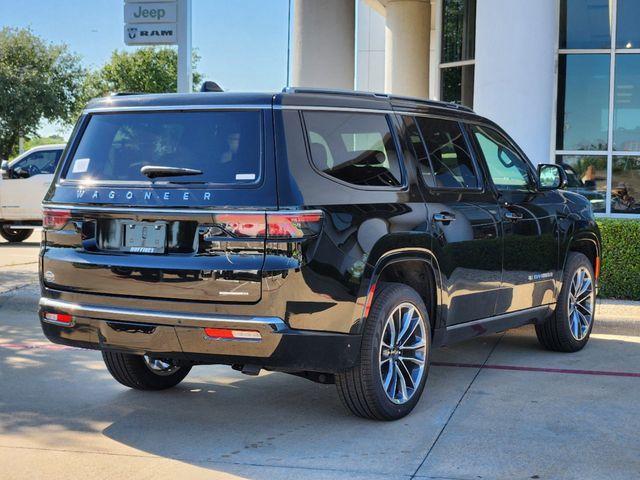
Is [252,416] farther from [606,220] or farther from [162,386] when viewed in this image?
[606,220]

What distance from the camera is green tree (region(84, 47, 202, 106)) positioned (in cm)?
6247

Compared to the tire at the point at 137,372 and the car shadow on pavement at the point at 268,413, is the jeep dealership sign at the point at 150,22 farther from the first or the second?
the tire at the point at 137,372

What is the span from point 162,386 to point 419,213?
2153mm

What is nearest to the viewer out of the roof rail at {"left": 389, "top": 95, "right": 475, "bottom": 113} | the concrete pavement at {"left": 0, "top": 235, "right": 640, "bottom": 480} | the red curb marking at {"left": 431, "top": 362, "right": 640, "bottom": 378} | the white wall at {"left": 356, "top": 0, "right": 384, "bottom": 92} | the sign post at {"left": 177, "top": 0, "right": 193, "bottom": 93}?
the concrete pavement at {"left": 0, "top": 235, "right": 640, "bottom": 480}

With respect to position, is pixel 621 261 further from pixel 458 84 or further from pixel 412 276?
pixel 458 84

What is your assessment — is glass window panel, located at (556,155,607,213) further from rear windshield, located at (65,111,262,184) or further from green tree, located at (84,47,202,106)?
green tree, located at (84,47,202,106)

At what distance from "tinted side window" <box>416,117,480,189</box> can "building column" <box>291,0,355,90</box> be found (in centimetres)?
762

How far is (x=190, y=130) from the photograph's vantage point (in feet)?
16.6

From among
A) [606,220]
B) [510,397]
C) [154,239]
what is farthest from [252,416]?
[606,220]

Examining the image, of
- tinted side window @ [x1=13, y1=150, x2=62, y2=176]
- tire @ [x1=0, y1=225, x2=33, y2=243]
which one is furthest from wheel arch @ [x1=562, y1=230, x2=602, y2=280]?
tire @ [x1=0, y1=225, x2=33, y2=243]

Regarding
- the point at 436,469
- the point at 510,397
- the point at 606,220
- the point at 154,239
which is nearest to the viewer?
the point at 436,469

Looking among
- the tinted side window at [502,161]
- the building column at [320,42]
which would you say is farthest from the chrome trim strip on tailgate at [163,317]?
the building column at [320,42]

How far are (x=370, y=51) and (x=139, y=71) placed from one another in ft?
120

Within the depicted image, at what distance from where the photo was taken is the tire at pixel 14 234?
18.8 m
